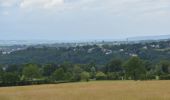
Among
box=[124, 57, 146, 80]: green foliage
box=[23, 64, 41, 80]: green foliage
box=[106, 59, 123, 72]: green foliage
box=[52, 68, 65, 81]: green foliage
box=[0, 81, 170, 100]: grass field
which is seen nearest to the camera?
box=[0, 81, 170, 100]: grass field

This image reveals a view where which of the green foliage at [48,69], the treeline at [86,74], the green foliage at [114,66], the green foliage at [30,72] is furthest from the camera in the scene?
the green foliage at [114,66]

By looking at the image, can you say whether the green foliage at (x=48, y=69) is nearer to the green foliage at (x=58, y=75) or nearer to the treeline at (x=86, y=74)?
the treeline at (x=86, y=74)

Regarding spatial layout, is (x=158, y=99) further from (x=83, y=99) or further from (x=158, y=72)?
(x=158, y=72)

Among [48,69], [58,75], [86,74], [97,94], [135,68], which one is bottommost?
[86,74]

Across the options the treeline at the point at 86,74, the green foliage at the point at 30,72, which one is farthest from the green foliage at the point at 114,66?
the green foliage at the point at 30,72

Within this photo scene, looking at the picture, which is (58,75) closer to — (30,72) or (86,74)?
(30,72)

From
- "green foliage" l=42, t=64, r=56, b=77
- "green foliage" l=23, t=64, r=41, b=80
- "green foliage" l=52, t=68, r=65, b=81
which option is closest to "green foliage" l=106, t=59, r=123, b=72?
"green foliage" l=42, t=64, r=56, b=77

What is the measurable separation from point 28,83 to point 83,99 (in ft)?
122

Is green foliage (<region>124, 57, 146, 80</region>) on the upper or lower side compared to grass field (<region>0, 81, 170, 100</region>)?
lower

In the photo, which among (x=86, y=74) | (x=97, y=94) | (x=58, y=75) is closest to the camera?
(x=97, y=94)

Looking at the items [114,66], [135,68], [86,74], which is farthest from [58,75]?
[114,66]

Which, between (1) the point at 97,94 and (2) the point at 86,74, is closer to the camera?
(1) the point at 97,94

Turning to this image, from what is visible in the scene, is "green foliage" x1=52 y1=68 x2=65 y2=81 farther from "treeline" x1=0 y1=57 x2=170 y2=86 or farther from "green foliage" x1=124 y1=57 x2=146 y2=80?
"green foliage" x1=124 y1=57 x2=146 y2=80

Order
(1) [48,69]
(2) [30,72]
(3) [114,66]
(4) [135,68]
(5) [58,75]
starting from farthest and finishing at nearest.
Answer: (3) [114,66]
(1) [48,69]
(2) [30,72]
(5) [58,75]
(4) [135,68]
